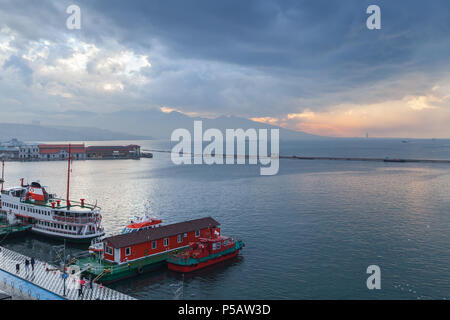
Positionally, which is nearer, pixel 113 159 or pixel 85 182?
pixel 85 182

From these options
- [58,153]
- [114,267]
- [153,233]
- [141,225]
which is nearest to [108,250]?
[114,267]

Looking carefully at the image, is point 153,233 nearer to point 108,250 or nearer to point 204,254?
point 108,250

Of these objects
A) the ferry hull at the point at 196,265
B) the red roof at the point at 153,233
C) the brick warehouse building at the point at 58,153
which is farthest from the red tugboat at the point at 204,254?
the brick warehouse building at the point at 58,153

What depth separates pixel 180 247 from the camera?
40719mm

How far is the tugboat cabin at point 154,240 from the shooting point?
35594mm

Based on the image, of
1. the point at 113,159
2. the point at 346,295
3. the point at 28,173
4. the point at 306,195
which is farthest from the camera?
the point at 113,159

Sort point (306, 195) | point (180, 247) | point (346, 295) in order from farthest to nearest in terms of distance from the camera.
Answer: point (306, 195) < point (180, 247) < point (346, 295)

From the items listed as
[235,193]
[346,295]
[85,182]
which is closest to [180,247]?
[346,295]

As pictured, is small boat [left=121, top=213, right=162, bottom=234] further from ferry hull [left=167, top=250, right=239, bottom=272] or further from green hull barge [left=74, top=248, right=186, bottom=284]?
ferry hull [left=167, top=250, right=239, bottom=272]

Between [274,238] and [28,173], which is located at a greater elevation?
[28,173]

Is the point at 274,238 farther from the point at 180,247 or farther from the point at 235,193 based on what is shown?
the point at 235,193

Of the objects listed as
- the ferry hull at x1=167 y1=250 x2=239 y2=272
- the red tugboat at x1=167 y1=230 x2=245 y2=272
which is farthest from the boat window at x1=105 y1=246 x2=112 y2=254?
the ferry hull at x1=167 y1=250 x2=239 y2=272

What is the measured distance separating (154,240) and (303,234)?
22.7 meters
